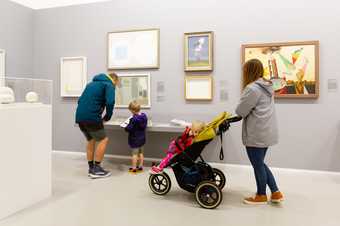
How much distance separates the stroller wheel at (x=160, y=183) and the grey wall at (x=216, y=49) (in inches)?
59.8

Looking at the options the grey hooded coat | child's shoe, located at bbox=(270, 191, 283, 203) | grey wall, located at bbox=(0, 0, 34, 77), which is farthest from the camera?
grey wall, located at bbox=(0, 0, 34, 77)

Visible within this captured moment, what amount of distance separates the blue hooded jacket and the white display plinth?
2.61 feet

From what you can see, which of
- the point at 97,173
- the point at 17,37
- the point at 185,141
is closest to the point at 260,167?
the point at 185,141

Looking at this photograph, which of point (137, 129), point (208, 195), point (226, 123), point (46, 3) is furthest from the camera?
point (46, 3)

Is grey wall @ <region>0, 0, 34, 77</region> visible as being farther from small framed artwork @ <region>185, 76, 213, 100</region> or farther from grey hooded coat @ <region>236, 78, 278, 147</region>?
grey hooded coat @ <region>236, 78, 278, 147</region>

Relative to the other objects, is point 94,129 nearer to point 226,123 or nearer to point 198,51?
point 226,123

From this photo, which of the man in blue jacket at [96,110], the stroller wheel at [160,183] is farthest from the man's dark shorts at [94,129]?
the stroller wheel at [160,183]

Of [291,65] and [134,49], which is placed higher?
[134,49]

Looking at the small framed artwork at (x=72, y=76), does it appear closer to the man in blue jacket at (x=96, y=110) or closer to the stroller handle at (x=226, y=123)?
the man in blue jacket at (x=96, y=110)

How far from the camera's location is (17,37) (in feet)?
17.6

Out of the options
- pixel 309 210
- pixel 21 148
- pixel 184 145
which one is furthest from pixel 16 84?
pixel 309 210

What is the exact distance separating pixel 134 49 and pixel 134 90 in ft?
2.28

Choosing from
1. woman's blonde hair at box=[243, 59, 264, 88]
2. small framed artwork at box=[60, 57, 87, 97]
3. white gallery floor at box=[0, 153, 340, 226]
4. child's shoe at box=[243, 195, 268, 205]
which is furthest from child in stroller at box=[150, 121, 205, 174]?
small framed artwork at box=[60, 57, 87, 97]

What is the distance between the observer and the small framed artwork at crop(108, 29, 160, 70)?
4.88m
